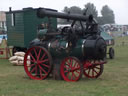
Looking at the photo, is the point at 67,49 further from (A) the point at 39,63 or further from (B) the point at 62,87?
(B) the point at 62,87

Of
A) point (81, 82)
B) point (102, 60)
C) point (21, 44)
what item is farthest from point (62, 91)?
point (21, 44)

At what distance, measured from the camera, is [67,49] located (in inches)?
329

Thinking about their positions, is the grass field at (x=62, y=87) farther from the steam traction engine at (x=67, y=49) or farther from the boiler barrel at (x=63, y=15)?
the boiler barrel at (x=63, y=15)

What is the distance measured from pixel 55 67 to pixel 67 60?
547mm

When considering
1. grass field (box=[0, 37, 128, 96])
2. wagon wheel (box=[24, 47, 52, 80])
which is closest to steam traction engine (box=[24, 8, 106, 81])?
wagon wheel (box=[24, 47, 52, 80])

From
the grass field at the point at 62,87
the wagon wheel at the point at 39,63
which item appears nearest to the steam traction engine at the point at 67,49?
the wagon wheel at the point at 39,63

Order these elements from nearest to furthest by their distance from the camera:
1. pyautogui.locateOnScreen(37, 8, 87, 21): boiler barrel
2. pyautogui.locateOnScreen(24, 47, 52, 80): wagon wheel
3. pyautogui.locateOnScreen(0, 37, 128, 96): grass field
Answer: pyautogui.locateOnScreen(0, 37, 128, 96): grass field < pyautogui.locateOnScreen(37, 8, 87, 21): boiler barrel < pyautogui.locateOnScreen(24, 47, 52, 80): wagon wheel

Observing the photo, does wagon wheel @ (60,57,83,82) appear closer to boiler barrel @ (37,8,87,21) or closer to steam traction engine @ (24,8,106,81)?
steam traction engine @ (24,8,106,81)

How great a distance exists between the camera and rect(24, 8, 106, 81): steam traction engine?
820 cm

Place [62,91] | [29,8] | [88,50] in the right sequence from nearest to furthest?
[62,91]
[88,50]
[29,8]

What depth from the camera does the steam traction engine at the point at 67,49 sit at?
820 centimetres

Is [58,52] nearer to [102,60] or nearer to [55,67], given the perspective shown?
[55,67]

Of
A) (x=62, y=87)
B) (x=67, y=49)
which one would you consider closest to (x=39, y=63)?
(x=67, y=49)

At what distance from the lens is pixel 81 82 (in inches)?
326
